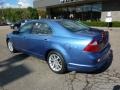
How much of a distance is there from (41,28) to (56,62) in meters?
1.26

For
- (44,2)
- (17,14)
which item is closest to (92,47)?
(44,2)

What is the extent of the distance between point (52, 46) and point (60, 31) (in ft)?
1.61

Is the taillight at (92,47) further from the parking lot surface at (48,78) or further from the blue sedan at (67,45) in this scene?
the parking lot surface at (48,78)

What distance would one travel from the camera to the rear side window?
597cm

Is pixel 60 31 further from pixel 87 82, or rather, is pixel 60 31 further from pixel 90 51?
pixel 87 82

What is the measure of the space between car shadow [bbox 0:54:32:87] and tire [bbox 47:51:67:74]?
2.43 ft

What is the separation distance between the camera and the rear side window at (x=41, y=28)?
597cm

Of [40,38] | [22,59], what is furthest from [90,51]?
[22,59]

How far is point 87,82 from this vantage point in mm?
4988

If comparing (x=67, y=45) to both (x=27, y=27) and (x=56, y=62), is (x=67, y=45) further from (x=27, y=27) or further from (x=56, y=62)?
(x=27, y=27)

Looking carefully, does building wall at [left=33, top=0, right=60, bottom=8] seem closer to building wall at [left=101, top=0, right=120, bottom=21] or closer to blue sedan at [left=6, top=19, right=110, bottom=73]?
building wall at [left=101, top=0, right=120, bottom=21]

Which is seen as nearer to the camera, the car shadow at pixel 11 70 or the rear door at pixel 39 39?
the car shadow at pixel 11 70

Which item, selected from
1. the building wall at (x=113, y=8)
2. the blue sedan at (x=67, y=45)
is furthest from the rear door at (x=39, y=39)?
the building wall at (x=113, y=8)

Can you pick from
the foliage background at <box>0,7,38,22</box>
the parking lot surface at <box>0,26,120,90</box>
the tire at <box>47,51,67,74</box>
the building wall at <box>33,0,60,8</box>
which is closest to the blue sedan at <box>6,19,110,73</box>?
the tire at <box>47,51,67,74</box>
